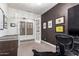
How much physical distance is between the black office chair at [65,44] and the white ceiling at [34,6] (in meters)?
0.54

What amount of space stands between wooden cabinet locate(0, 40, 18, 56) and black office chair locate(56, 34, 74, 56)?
782mm

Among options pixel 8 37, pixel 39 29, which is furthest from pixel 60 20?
pixel 8 37

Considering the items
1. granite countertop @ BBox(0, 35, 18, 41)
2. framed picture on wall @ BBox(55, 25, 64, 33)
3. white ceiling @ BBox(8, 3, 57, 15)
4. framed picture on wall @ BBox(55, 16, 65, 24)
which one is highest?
white ceiling @ BBox(8, 3, 57, 15)

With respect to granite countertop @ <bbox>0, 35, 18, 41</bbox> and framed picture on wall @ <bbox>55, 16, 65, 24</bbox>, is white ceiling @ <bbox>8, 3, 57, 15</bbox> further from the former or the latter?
granite countertop @ <bbox>0, 35, 18, 41</bbox>

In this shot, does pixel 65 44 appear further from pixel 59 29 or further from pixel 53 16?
pixel 53 16

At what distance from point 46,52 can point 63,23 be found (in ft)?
1.98

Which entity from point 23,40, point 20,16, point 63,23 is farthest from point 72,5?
point 23,40

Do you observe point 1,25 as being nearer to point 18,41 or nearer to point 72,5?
point 18,41

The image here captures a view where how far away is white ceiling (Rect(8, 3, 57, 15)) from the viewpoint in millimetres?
1862

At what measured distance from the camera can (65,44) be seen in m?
1.93

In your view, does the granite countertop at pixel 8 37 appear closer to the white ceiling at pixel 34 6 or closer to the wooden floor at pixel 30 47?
the wooden floor at pixel 30 47

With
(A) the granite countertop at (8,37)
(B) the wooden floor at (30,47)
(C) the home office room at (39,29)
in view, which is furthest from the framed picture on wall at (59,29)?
(A) the granite countertop at (8,37)

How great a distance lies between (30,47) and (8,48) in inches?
15.3

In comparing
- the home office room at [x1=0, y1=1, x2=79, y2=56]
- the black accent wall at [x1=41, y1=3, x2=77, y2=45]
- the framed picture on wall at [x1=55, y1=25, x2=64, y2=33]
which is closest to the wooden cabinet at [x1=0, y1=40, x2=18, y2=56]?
the home office room at [x1=0, y1=1, x2=79, y2=56]
